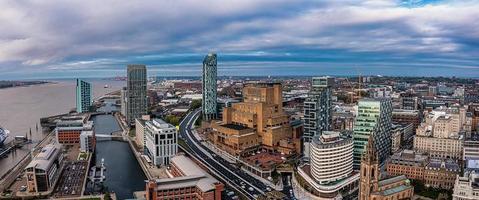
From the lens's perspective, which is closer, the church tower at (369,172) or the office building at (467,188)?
the church tower at (369,172)

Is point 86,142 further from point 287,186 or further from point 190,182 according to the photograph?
point 287,186

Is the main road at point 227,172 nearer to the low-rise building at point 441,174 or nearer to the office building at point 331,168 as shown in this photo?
the office building at point 331,168

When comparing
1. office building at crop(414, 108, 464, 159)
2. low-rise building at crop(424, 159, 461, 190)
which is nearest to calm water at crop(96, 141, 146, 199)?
low-rise building at crop(424, 159, 461, 190)

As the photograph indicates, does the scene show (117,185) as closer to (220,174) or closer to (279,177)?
(220,174)

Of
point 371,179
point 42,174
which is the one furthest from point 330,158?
point 42,174

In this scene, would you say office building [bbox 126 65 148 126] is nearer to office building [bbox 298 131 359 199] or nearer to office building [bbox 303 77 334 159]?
office building [bbox 303 77 334 159]

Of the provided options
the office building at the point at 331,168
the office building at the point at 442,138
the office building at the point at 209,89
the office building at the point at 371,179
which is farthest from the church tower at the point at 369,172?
the office building at the point at 209,89

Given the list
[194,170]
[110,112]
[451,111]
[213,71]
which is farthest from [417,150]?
[110,112]
